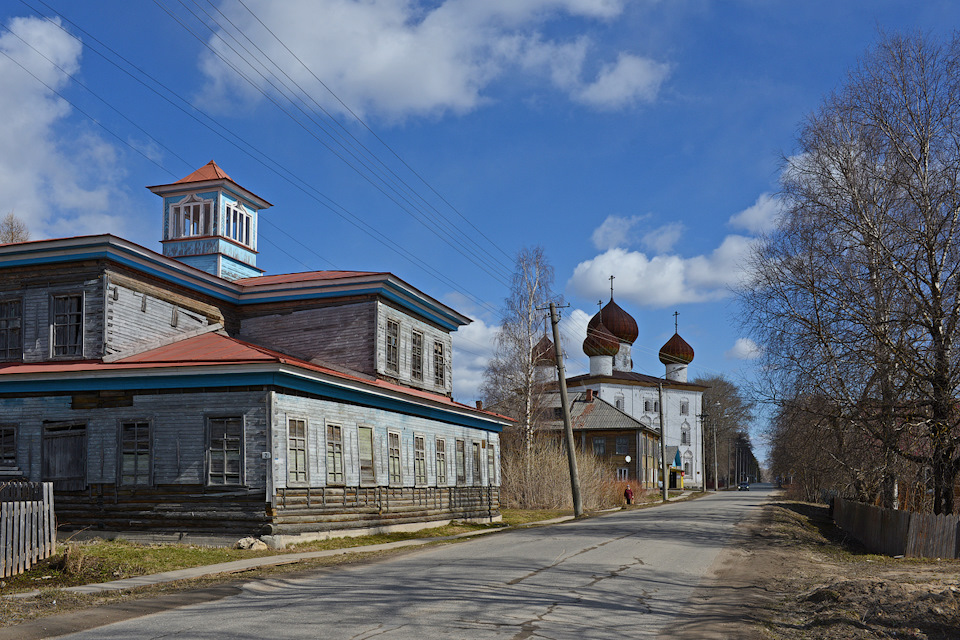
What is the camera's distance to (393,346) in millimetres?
27391

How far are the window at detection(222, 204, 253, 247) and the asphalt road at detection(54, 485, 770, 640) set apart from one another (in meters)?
18.4

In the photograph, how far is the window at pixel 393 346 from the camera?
27.0 m

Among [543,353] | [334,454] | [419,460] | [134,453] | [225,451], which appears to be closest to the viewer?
[225,451]

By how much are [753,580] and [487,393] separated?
39.6 m

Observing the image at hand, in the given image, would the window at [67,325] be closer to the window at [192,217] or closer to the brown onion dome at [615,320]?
the window at [192,217]

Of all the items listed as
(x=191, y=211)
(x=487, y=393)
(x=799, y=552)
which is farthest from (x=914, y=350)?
(x=487, y=393)

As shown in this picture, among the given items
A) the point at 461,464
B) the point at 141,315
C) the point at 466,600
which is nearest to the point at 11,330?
the point at 141,315

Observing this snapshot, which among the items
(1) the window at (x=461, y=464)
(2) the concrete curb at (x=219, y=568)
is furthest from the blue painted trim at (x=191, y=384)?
(1) the window at (x=461, y=464)

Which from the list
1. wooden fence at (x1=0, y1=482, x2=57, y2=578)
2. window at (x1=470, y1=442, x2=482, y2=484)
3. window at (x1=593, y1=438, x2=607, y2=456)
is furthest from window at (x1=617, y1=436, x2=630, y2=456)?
wooden fence at (x1=0, y1=482, x2=57, y2=578)

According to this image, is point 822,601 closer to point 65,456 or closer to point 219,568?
point 219,568

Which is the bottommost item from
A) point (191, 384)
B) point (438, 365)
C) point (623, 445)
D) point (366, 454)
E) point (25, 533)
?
point (623, 445)

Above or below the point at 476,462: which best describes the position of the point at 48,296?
above

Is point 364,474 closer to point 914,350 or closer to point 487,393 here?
point 914,350

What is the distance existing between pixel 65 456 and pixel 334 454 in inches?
258
